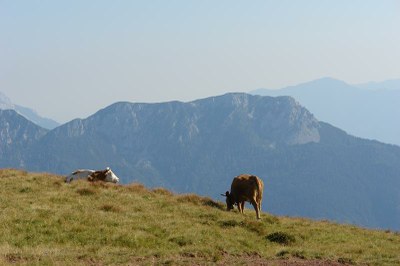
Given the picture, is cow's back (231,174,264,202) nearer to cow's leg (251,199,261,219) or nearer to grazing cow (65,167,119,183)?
cow's leg (251,199,261,219)

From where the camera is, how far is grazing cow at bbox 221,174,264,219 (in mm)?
27391

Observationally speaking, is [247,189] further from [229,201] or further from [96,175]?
[96,175]

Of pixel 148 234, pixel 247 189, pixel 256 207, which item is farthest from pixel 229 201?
pixel 148 234

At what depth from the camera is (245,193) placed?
2753 cm

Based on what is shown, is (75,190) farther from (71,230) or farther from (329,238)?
(329,238)

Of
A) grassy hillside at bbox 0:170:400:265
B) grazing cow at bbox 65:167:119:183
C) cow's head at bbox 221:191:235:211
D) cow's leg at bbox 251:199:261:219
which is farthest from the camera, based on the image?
grazing cow at bbox 65:167:119:183

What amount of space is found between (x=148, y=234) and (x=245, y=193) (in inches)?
390

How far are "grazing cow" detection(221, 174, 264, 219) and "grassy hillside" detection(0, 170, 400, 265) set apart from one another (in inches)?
44.0

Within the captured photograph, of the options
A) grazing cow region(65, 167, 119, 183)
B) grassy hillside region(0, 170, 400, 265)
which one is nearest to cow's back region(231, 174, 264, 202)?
grassy hillside region(0, 170, 400, 265)

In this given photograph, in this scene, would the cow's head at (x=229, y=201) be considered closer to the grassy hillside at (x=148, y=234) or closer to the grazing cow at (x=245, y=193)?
the grazing cow at (x=245, y=193)

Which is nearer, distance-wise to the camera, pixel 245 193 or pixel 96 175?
pixel 245 193

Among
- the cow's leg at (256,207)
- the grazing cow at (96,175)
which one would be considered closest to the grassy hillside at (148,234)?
the cow's leg at (256,207)

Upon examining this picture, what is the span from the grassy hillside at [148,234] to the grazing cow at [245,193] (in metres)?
1.12

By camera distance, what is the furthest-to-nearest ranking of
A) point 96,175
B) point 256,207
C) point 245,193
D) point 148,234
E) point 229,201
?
1. point 96,175
2. point 229,201
3. point 245,193
4. point 256,207
5. point 148,234
